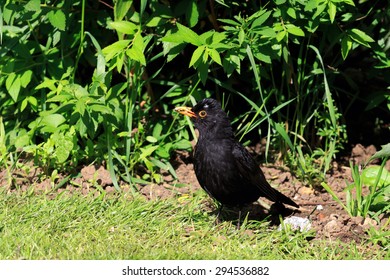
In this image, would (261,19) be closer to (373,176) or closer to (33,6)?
(373,176)

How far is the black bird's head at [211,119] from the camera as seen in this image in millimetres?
5496

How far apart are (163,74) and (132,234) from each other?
5.89ft

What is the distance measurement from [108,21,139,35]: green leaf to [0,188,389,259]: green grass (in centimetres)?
114

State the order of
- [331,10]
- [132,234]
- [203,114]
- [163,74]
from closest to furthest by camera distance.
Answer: [132,234]
[331,10]
[203,114]
[163,74]

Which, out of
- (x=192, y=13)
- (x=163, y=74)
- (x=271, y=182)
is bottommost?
(x=271, y=182)

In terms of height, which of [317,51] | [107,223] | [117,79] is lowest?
[107,223]

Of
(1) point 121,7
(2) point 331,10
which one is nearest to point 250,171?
(2) point 331,10

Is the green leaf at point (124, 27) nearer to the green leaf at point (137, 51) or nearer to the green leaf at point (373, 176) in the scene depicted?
the green leaf at point (137, 51)

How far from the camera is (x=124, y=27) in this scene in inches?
218

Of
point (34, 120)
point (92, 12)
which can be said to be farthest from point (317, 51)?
point (34, 120)

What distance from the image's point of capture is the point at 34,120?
630 cm

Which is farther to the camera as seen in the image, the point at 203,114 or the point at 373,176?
the point at 373,176

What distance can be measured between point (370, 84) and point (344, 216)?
1.65 meters

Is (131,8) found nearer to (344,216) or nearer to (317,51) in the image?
(317,51)
